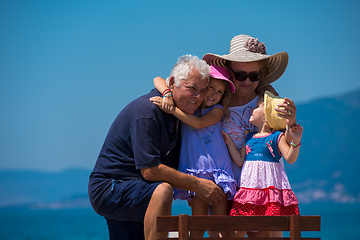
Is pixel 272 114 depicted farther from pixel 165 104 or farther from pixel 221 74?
pixel 165 104

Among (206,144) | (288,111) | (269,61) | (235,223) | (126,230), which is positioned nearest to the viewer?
(235,223)

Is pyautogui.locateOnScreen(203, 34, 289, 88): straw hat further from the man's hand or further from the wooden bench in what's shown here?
the wooden bench

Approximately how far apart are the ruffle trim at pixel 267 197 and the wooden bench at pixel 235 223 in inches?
25.1

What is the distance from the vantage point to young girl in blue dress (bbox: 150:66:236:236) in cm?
434

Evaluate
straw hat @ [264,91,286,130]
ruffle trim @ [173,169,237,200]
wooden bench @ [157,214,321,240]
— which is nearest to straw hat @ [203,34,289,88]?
straw hat @ [264,91,286,130]

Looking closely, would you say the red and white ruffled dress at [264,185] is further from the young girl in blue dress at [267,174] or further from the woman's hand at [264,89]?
the woman's hand at [264,89]

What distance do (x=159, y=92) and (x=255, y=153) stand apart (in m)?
1.21

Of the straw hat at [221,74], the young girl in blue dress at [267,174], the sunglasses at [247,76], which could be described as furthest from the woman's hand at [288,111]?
the sunglasses at [247,76]

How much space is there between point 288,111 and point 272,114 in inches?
12.1

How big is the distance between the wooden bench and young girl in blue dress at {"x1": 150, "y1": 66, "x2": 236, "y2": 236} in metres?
0.79

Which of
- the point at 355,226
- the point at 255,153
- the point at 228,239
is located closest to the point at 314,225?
the point at 228,239

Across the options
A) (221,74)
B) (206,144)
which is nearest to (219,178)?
(206,144)

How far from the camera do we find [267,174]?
4.29 m

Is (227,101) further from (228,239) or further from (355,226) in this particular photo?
(355,226)
